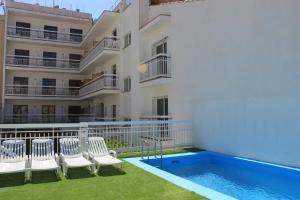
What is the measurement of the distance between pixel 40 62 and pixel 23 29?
430cm

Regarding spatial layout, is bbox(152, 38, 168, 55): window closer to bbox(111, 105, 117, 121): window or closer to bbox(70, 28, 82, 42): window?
bbox(111, 105, 117, 121): window

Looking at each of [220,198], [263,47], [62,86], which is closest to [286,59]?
[263,47]

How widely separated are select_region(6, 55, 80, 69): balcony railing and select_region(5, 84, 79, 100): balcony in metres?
2.57

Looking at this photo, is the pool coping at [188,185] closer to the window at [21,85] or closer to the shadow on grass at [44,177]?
the shadow on grass at [44,177]

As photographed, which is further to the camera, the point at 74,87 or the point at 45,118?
the point at 74,87

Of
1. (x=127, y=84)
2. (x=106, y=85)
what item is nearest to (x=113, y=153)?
(x=127, y=84)

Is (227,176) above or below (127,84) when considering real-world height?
below

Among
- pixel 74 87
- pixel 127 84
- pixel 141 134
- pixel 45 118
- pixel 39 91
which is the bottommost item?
pixel 141 134

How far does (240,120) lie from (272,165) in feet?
7.96

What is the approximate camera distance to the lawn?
6859mm

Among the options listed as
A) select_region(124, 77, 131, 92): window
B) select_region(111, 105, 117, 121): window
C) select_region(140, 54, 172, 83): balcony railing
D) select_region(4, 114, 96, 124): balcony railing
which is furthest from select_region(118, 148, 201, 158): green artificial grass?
select_region(4, 114, 96, 124): balcony railing

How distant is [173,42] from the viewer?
1705cm

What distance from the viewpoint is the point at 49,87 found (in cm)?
3522

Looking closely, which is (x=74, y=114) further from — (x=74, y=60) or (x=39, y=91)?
(x=74, y=60)
